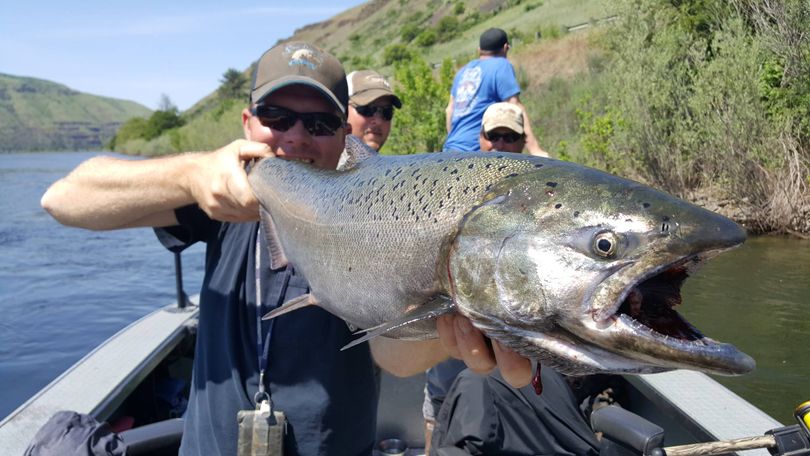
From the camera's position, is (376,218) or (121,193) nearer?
(376,218)

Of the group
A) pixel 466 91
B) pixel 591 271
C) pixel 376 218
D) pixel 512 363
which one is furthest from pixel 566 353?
pixel 466 91

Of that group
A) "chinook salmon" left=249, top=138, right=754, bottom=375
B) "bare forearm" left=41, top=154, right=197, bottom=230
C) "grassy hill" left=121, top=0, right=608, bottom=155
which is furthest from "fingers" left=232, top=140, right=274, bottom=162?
"grassy hill" left=121, top=0, right=608, bottom=155

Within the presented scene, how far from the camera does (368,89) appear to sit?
5527 mm

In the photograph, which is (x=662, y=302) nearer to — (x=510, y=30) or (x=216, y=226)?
(x=216, y=226)

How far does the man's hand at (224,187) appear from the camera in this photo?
87.0 inches

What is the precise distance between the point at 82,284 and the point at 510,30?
2121 inches

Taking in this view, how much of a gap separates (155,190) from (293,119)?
2.24 ft

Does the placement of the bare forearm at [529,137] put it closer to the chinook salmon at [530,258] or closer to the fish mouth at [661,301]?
the chinook salmon at [530,258]

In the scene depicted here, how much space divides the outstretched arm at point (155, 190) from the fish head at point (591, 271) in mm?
999

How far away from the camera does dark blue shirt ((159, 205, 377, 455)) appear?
229 centimetres

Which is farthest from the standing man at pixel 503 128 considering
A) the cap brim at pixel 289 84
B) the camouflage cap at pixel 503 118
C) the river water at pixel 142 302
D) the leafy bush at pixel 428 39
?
the leafy bush at pixel 428 39

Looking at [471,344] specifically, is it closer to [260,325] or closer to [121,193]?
[260,325]

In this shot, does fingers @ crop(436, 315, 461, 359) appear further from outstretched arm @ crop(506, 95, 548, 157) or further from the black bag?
outstretched arm @ crop(506, 95, 548, 157)

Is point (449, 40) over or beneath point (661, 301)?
over
